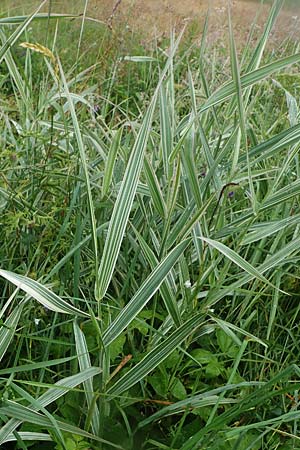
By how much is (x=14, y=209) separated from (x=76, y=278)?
21 centimetres

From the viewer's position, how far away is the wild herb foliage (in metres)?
1.03

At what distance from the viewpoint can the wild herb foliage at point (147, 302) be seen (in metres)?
1.03

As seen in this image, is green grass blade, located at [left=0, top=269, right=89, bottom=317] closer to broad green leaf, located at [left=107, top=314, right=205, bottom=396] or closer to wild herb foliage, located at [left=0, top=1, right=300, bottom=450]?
wild herb foliage, located at [left=0, top=1, right=300, bottom=450]

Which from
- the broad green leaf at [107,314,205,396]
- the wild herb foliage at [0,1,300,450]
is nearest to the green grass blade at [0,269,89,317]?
the wild herb foliage at [0,1,300,450]

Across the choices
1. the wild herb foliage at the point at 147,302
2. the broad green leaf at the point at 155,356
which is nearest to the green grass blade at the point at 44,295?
the wild herb foliage at the point at 147,302

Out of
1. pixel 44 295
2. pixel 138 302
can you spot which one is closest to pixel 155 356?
pixel 138 302

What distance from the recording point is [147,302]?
129cm

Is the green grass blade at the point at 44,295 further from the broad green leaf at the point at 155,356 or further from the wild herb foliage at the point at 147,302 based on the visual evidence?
the broad green leaf at the point at 155,356

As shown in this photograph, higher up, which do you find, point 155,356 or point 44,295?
point 44,295

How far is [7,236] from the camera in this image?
132cm

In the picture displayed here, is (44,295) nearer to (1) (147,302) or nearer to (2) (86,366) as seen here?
(2) (86,366)

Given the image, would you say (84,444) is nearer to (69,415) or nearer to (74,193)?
(69,415)

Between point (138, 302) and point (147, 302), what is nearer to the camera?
point (138, 302)

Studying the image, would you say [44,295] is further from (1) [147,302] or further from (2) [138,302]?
(1) [147,302]
